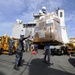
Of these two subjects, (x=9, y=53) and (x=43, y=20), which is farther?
(x=9, y=53)

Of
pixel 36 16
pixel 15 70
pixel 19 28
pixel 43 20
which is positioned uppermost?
pixel 36 16

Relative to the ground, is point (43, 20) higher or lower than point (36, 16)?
→ lower

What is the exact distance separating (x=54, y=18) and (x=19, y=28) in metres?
38.7

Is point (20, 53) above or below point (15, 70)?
above

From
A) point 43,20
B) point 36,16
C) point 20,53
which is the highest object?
point 36,16

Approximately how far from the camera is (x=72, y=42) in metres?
20.3

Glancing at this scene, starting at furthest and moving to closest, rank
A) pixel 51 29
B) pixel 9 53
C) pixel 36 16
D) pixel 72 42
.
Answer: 1. pixel 36 16
2. pixel 72 42
3. pixel 9 53
4. pixel 51 29

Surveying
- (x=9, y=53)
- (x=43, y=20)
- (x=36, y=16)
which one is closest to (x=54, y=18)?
(x=43, y=20)

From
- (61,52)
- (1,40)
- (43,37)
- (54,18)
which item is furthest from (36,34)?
(61,52)

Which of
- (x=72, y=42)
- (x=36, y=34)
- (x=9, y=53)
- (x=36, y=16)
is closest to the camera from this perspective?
(x=36, y=34)

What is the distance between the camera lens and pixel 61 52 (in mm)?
21141

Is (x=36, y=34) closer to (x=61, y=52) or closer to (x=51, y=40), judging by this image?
(x=51, y=40)

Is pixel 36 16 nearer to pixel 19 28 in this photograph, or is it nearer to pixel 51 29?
pixel 19 28

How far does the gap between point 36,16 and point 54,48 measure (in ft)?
89.1
